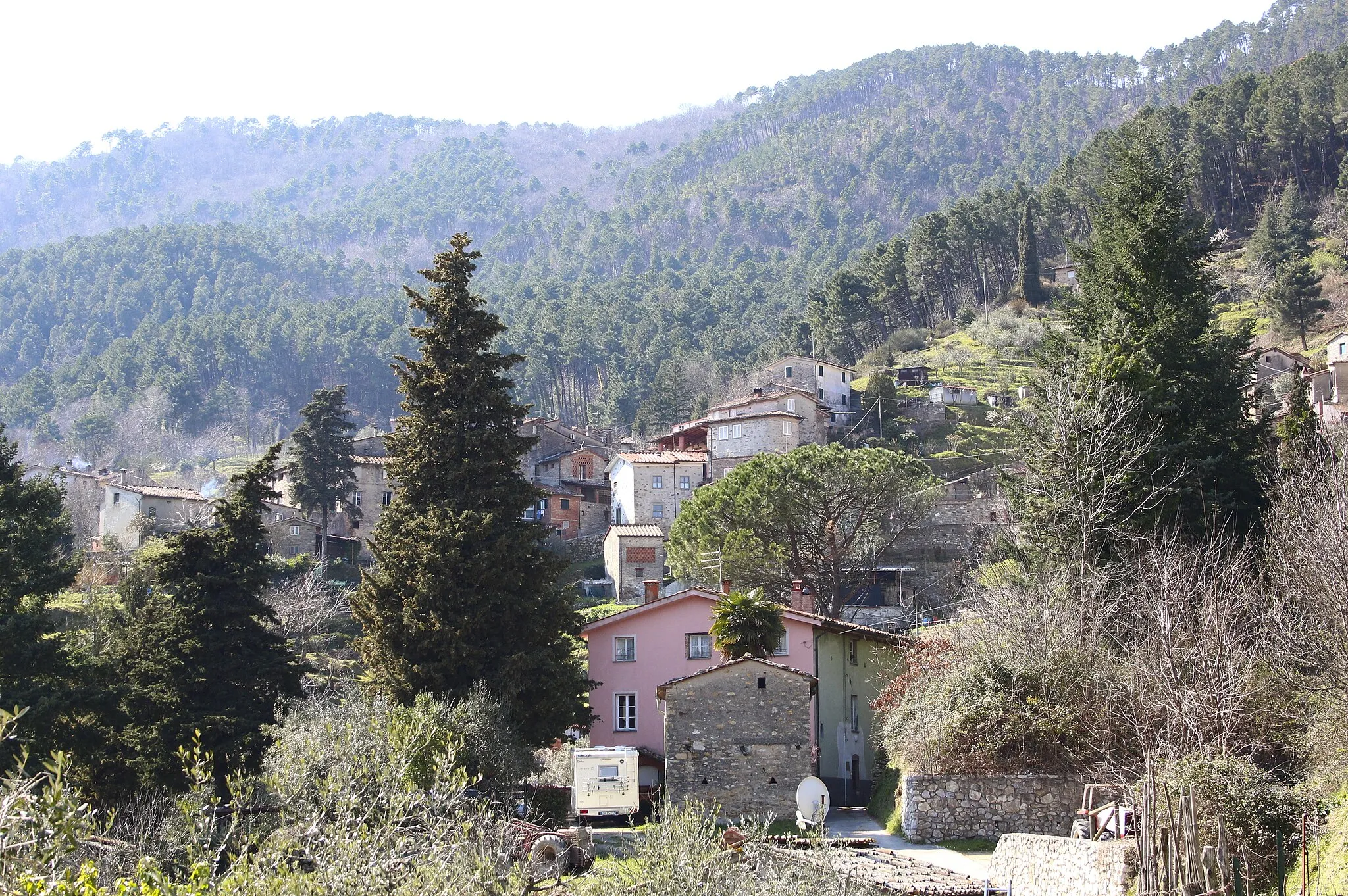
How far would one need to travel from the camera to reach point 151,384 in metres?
124

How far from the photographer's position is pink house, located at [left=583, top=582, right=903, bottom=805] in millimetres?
35094

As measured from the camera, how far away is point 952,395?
82.1 m

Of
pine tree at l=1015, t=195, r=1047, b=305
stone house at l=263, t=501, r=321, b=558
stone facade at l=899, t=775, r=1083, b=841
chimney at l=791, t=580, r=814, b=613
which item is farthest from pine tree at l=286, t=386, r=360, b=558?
pine tree at l=1015, t=195, r=1047, b=305

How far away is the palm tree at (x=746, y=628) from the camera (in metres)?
33.2

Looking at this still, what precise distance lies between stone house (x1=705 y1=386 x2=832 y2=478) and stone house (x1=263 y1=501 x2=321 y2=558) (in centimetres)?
2136

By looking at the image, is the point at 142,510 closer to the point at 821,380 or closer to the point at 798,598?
the point at 821,380

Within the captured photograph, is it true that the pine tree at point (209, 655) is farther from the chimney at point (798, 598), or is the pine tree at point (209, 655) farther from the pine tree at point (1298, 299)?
the pine tree at point (1298, 299)

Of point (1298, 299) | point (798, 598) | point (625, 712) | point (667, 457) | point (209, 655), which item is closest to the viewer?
point (209, 655)

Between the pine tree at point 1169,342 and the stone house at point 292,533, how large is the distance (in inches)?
1723

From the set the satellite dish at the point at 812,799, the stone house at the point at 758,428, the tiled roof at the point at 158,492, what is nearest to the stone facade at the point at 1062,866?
the satellite dish at the point at 812,799

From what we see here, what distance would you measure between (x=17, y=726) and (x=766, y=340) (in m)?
95.3

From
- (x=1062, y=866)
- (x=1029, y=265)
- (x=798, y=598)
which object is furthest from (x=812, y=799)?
(x=1029, y=265)

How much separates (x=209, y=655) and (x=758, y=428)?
145ft

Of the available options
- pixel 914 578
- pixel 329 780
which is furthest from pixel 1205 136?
pixel 329 780
